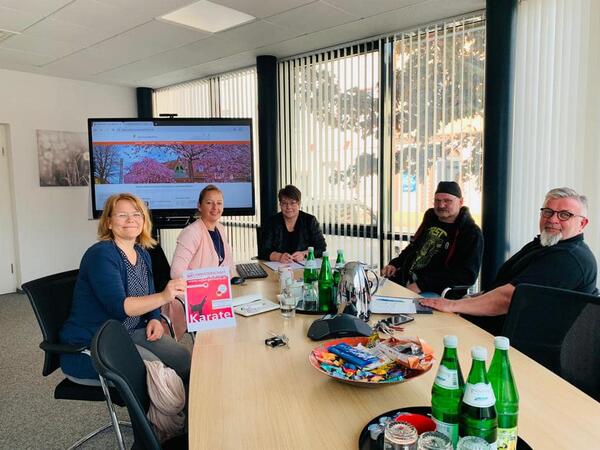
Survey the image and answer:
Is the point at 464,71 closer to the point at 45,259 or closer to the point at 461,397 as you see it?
the point at 461,397

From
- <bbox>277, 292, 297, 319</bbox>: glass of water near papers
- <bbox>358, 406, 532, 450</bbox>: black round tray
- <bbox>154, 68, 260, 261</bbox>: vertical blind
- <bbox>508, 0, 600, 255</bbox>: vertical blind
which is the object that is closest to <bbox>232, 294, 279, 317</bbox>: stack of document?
<bbox>277, 292, 297, 319</bbox>: glass of water near papers

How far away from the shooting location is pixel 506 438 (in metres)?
0.97

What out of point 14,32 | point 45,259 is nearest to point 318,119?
point 14,32

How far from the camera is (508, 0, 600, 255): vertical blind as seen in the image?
2.87 meters

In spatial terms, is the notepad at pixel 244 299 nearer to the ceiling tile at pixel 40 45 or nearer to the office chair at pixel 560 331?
the office chair at pixel 560 331

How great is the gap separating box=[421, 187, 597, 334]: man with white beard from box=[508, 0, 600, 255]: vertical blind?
0.76m

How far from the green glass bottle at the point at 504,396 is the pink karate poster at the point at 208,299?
1.19 metres

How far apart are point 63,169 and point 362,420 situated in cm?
590

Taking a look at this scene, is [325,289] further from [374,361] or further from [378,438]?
[378,438]

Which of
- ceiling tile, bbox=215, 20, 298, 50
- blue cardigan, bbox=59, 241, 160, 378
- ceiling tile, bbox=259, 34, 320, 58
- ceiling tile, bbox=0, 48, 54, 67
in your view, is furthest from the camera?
ceiling tile, bbox=0, 48, 54, 67

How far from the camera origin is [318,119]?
15.9ft

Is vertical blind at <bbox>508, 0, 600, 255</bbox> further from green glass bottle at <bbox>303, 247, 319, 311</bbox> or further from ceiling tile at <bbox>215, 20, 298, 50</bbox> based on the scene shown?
ceiling tile at <bbox>215, 20, 298, 50</bbox>

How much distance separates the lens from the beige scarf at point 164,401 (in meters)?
1.55

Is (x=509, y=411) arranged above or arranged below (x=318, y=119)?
below
